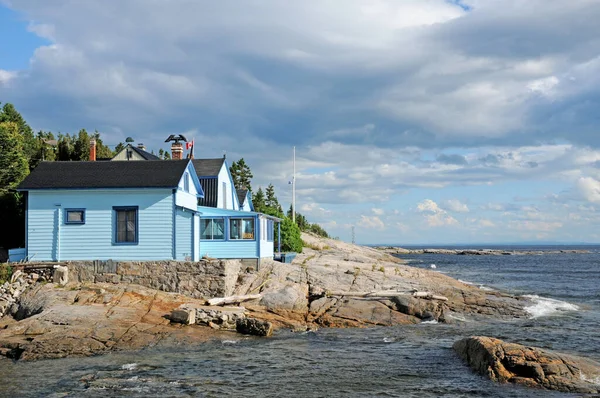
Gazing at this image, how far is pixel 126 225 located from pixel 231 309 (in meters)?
7.85

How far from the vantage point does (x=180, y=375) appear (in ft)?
56.9

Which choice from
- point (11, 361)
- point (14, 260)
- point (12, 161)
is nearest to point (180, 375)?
point (11, 361)

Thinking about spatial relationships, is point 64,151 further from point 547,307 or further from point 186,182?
point 547,307

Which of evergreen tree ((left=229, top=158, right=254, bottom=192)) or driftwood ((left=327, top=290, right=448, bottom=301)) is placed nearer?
driftwood ((left=327, top=290, right=448, bottom=301))

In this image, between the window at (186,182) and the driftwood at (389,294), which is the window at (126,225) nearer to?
the window at (186,182)

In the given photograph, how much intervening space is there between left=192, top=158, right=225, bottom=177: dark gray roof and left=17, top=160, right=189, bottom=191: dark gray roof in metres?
6.87

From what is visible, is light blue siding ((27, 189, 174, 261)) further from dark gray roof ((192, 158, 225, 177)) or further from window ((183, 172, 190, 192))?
dark gray roof ((192, 158, 225, 177))

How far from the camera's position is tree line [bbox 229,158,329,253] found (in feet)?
161

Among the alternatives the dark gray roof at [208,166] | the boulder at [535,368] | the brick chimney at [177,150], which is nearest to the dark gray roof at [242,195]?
the dark gray roof at [208,166]

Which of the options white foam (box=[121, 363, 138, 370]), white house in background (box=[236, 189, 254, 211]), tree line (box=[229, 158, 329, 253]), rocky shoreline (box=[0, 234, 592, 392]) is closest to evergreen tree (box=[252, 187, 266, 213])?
tree line (box=[229, 158, 329, 253])

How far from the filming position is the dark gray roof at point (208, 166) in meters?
39.1

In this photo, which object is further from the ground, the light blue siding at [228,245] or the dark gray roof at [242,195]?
the dark gray roof at [242,195]

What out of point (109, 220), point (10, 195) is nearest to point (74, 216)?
point (109, 220)

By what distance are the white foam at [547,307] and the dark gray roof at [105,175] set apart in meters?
20.8
